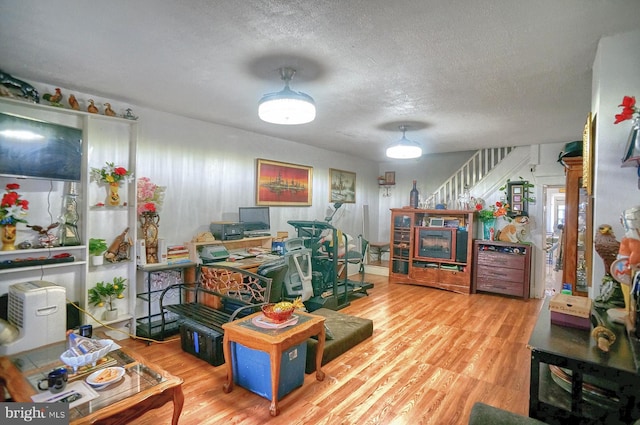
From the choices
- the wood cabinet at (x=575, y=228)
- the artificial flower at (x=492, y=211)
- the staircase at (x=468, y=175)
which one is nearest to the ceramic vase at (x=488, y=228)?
the artificial flower at (x=492, y=211)

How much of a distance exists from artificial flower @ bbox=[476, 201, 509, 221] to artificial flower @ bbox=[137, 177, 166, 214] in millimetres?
5098

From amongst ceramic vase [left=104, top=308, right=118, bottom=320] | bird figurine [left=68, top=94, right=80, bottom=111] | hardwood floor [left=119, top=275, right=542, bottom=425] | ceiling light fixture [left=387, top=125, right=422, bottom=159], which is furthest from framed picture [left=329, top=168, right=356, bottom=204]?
bird figurine [left=68, top=94, right=80, bottom=111]

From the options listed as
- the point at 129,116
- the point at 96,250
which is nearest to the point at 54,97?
the point at 129,116

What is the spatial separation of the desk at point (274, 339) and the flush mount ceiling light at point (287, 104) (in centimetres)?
166

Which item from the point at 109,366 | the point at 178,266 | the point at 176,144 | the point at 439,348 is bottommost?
→ the point at 439,348

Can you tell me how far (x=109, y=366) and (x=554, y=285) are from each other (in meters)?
7.33

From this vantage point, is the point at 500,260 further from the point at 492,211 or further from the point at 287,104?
A: the point at 287,104

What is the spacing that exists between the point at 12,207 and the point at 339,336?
316 centimetres

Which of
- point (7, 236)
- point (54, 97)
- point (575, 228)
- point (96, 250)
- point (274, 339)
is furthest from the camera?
point (575, 228)

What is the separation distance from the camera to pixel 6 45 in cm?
221

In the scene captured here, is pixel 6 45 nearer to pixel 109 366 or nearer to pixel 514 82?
pixel 109 366

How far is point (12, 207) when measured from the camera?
9.13 ft

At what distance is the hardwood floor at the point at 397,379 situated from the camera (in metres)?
2.25

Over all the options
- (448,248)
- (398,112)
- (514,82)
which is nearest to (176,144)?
(398,112)
